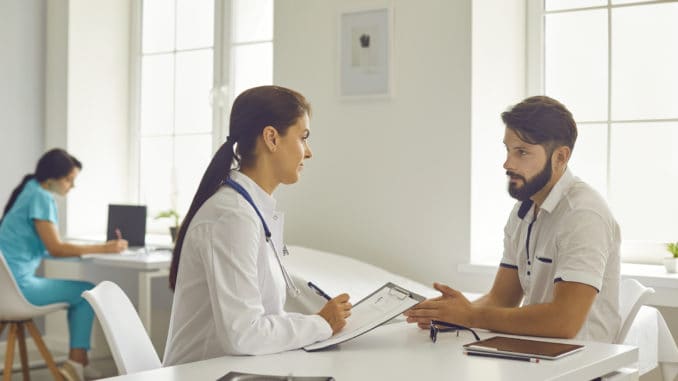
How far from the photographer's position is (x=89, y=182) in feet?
17.8

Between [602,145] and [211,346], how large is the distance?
7.84 ft

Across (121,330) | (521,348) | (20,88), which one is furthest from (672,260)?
(20,88)

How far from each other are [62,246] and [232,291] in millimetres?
2811

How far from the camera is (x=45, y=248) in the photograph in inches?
175

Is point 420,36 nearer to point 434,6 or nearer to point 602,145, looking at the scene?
point 434,6

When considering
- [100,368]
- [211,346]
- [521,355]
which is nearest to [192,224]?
[211,346]

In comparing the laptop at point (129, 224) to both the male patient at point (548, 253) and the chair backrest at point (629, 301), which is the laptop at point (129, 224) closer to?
the male patient at point (548, 253)

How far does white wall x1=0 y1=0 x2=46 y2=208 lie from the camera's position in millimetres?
5203

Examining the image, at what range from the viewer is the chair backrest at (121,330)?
5.95 feet

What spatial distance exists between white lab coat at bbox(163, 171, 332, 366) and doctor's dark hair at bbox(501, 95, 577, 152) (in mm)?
767

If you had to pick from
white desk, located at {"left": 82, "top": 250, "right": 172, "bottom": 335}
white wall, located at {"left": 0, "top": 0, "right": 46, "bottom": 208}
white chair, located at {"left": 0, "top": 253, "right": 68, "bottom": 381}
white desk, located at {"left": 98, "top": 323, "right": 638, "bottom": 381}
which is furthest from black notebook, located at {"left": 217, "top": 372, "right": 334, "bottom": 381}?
white wall, located at {"left": 0, "top": 0, "right": 46, "bottom": 208}

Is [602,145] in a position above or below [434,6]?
below

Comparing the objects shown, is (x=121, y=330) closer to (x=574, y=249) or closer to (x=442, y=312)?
(x=442, y=312)

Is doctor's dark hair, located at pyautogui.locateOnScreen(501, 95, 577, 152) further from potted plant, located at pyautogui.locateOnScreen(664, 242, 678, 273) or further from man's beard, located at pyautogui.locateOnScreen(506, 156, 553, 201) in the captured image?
potted plant, located at pyautogui.locateOnScreen(664, 242, 678, 273)
